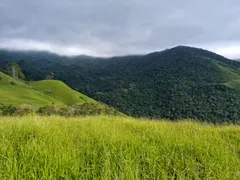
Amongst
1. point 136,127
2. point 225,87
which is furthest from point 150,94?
point 136,127

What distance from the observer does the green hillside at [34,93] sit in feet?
287

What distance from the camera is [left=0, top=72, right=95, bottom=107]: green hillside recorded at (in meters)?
87.5

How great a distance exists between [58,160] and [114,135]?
4.92 feet

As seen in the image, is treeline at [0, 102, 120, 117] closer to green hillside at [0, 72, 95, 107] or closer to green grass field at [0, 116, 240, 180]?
green grass field at [0, 116, 240, 180]

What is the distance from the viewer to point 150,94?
175250 millimetres

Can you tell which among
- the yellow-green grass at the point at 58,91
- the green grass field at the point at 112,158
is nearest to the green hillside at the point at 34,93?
the yellow-green grass at the point at 58,91

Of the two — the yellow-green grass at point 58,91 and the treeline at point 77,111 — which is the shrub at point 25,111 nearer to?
the treeline at point 77,111

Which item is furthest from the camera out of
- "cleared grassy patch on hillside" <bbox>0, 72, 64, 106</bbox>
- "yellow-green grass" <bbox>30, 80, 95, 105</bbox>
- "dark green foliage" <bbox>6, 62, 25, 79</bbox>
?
"dark green foliage" <bbox>6, 62, 25, 79</bbox>

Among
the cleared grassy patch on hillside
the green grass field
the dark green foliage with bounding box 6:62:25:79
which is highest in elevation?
the dark green foliage with bounding box 6:62:25:79

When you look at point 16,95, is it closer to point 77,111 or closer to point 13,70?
point 13,70

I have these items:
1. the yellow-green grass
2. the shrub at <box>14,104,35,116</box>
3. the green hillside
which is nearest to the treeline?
the shrub at <box>14,104,35,116</box>

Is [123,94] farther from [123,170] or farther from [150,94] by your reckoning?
[123,170]

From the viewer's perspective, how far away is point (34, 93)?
101 meters

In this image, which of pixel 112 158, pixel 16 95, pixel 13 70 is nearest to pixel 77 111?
pixel 112 158
